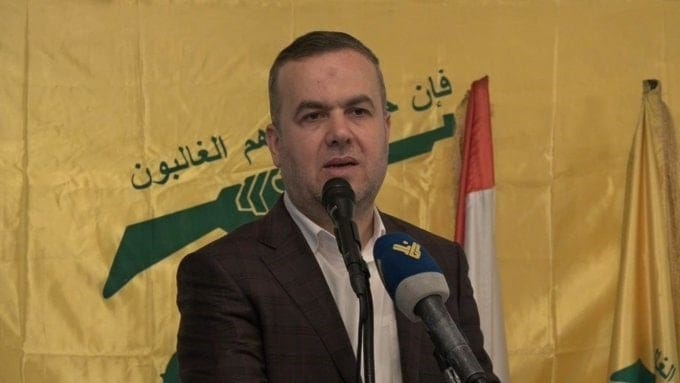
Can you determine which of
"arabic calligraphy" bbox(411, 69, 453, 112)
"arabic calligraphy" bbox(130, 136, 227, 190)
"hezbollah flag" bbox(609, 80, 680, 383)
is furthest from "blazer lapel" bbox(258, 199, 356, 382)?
"hezbollah flag" bbox(609, 80, 680, 383)

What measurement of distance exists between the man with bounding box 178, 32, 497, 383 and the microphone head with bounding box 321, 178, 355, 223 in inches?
6.2

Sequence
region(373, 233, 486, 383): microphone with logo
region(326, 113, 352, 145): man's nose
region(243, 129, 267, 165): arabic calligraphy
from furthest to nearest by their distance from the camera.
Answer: region(243, 129, 267, 165): arabic calligraphy → region(326, 113, 352, 145): man's nose → region(373, 233, 486, 383): microphone with logo

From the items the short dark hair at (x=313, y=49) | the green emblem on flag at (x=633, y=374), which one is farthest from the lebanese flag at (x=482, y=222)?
the short dark hair at (x=313, y=49)

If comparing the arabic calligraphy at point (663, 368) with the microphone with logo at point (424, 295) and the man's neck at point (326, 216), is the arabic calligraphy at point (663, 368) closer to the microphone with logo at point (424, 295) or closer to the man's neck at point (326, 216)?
the man's neck at point (326, 216)

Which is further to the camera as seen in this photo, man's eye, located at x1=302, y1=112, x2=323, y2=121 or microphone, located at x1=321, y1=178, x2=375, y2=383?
man's eye, located at x1=302, y1=112, x2=323, y2=121

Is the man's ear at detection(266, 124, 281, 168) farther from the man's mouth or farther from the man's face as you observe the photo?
the man's mouth

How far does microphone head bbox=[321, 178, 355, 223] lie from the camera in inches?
71.3

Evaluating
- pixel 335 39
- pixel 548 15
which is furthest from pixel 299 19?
pixel 335 39

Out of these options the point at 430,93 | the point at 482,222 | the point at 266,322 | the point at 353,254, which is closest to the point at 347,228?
the point at 353,254

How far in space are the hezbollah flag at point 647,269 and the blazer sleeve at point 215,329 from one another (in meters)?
2.03

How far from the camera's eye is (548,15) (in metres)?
3.92

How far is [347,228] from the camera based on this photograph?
5.75 ft

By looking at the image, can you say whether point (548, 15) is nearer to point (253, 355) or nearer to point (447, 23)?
point (447, 23)

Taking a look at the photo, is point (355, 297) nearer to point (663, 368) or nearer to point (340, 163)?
point (340, 163)
